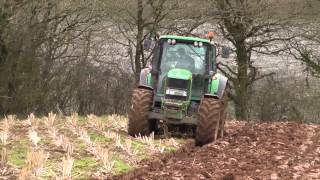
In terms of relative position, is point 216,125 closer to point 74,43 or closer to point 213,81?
point 213,81

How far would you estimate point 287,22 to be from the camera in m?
22.9

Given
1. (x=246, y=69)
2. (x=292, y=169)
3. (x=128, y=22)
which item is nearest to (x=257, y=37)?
(x=246, y=69)

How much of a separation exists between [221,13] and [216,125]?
13.1 metres

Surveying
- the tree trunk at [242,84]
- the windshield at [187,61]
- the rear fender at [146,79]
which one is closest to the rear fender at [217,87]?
the windshield at [187,61]

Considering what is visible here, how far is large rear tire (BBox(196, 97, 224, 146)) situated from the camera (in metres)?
10.2

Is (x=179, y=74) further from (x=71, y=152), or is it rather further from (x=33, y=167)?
(x=33, y=167)

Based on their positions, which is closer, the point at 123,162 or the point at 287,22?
the point at 123,162

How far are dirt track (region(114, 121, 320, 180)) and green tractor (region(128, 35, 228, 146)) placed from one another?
52cm

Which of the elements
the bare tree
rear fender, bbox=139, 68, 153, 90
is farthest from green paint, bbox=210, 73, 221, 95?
the bare tree

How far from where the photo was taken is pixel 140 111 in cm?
1060

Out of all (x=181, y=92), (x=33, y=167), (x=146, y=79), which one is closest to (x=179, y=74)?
(x=181, y=92)

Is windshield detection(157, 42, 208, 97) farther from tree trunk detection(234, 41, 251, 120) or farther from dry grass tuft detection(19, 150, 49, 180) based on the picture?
tree trunk detection(234, 41, 251, 120)

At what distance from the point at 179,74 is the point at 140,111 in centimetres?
97

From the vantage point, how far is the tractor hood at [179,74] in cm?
1070
